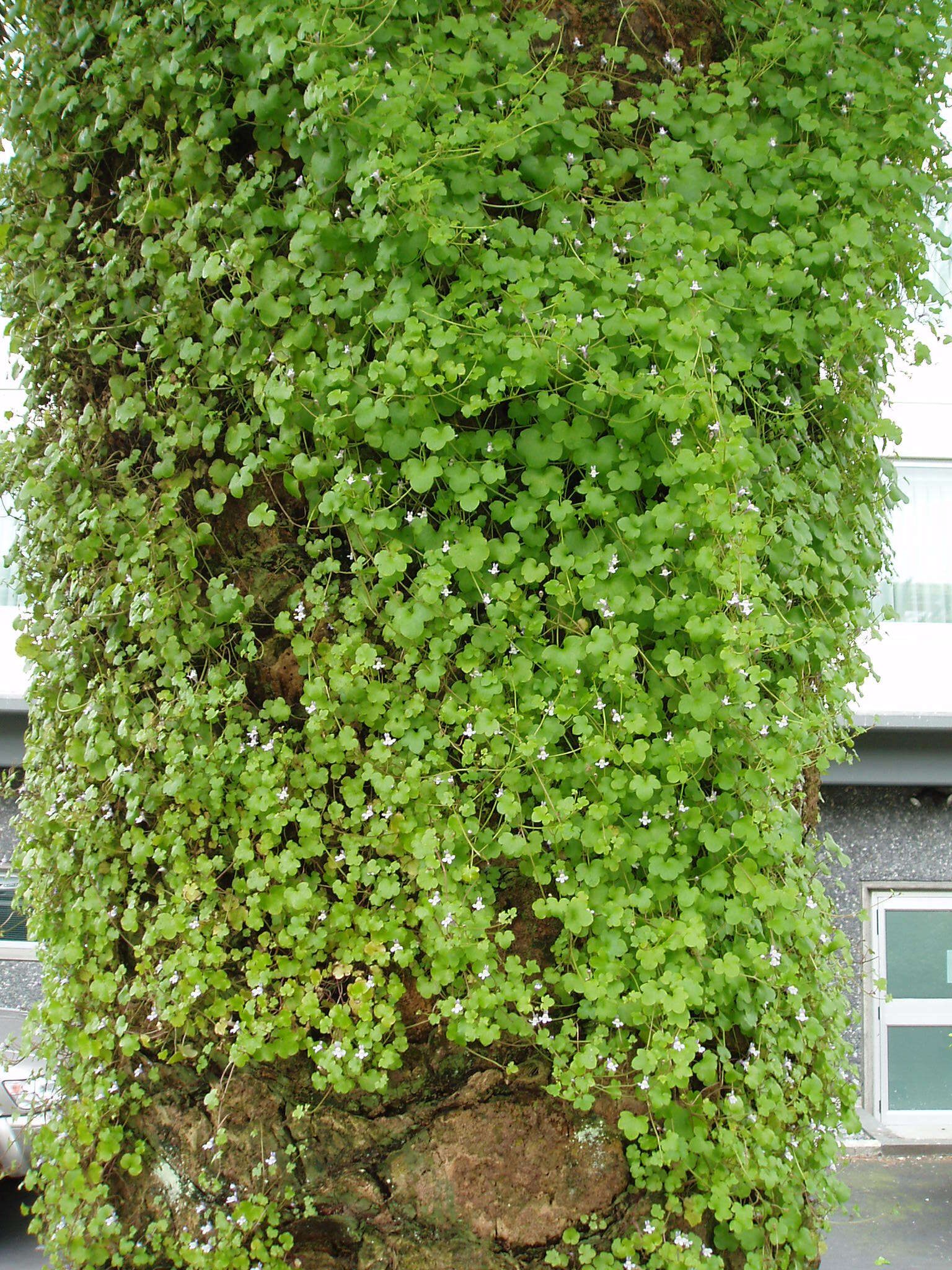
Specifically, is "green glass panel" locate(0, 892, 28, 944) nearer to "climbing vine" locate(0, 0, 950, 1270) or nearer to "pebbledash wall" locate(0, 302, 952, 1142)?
"pebbledash wall" locate(0, 302, 952, 1142)

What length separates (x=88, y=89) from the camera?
2.68 metres

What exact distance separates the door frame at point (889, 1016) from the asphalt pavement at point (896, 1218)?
0.27 metres

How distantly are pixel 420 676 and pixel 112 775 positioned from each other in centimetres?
85

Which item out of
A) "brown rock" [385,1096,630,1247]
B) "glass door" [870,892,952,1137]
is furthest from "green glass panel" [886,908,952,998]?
"brown rock" [385,1096,630,1247]

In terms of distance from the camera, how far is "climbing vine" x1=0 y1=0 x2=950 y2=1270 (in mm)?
2141

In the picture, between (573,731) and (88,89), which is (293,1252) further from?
(88,89)

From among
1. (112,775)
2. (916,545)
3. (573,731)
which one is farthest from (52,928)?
(916,545)

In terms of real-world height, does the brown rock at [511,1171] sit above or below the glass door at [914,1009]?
above

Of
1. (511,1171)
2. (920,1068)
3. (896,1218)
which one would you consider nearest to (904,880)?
(920,1068)

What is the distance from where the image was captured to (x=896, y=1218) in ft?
18.7

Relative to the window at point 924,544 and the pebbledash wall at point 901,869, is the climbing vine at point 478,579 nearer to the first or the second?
the pebbledash wall at point 901,869

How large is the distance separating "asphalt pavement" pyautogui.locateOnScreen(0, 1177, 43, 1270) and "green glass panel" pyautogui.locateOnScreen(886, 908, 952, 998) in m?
5.51

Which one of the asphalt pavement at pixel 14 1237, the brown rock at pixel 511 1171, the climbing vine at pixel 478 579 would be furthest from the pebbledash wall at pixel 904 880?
the asphalt pavement at pixel 14 1237

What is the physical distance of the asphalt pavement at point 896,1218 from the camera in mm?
5219
